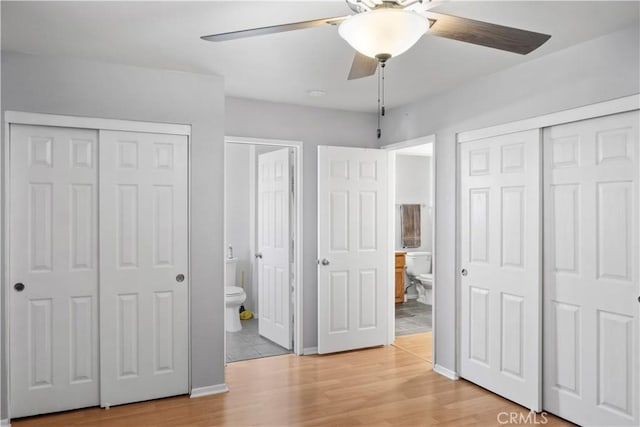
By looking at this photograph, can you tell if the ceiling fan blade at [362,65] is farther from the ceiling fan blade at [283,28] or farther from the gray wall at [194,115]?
the gray wall at [194,115]

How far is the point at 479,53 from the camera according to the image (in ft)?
10.2

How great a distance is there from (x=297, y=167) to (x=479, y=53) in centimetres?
208

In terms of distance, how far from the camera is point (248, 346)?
15.8ft

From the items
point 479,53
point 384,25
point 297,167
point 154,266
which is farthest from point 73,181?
point 479,53

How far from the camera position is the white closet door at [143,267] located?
3.31m

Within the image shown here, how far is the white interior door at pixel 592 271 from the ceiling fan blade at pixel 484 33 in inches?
50.1

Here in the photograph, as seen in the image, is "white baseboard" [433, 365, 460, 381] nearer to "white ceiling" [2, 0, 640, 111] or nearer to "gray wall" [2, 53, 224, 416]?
"gray wall" [2, 53, 224, 416]

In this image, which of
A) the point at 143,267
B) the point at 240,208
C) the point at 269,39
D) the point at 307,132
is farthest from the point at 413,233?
the point at 269,39

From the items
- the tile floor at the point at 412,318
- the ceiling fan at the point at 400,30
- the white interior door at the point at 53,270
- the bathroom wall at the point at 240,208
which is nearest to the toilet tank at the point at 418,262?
the tile floor at the point at 412,318

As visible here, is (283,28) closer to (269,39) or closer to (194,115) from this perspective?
(269,39)

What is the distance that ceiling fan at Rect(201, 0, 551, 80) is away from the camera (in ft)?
5.37

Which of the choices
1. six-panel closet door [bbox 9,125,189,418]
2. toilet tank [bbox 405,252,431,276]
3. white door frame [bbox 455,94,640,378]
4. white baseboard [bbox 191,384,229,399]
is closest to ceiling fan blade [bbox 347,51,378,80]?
white door frame [bbox 455,94,640,378]

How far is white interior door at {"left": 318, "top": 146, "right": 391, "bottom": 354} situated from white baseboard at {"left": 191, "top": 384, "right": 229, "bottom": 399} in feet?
3.91

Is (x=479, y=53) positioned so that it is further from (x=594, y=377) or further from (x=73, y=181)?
(x=73, y=181)
